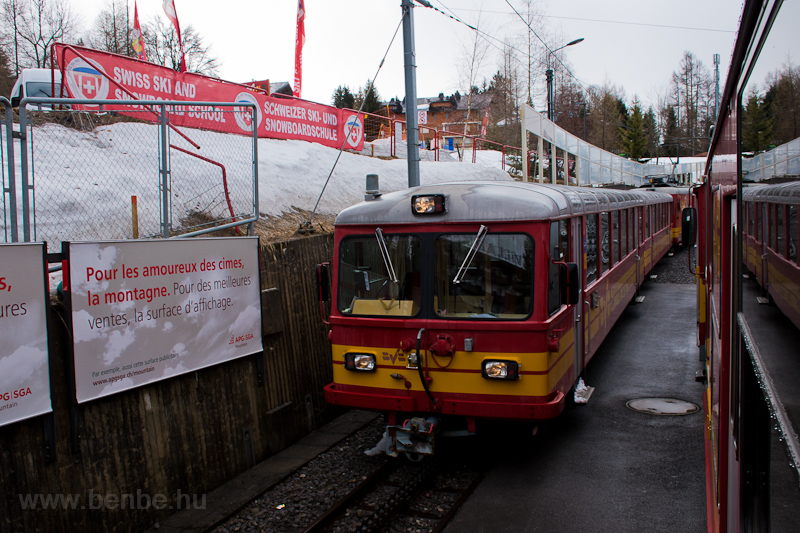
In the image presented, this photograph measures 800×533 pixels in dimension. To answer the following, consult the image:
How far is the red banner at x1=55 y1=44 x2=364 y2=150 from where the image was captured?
10.9 meters

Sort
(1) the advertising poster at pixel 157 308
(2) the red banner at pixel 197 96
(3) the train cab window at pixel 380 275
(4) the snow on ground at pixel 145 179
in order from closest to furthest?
1. (1) the advertising poster at pixel 157 308
2. (3) the train cab window at pixel 380 275
3. (4) the snow on ground at pixel 145 179
4. (2) the red banner at pixel 197 96

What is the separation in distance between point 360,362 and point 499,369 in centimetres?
144

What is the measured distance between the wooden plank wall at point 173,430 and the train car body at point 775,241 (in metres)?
4.84

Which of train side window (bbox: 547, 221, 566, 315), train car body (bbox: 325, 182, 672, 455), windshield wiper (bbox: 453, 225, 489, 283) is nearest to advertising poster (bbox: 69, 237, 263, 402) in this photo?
train car body (bbox: 325, 182, 672, 455)

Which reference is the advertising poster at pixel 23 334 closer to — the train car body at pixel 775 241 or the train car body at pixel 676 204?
the train car body at pixel 775 241

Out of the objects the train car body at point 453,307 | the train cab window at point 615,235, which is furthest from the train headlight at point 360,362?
the train cab window at point 615,235

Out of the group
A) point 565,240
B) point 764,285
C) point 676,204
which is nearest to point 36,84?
point 565,240

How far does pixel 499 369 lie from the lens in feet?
19.3

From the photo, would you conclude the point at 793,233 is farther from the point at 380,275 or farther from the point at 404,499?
the point at 380,275

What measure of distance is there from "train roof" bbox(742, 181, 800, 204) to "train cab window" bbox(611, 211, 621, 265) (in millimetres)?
8504

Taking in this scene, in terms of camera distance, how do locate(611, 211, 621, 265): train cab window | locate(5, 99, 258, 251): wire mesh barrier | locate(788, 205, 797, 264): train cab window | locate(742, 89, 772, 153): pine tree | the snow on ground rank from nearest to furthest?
1. locate(788, 205, 797, 264): train cab window
2. locate(742, 89, 772, 153): pine tree
3. locate(5, 99, 258, 251): wire mesh barrier
4. the snow on ground
5. locate(611, 211, 621, 265): train cab window

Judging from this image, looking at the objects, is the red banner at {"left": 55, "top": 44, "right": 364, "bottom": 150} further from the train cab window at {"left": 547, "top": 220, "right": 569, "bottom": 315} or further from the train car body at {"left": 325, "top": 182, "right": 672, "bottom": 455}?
the train cab window at {"left": 547, "top": 220, "right": 569, "bottom": 315}

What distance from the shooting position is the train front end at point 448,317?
5891 millimetres

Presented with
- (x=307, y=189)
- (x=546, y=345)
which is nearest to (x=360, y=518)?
(x=546, y=345)
